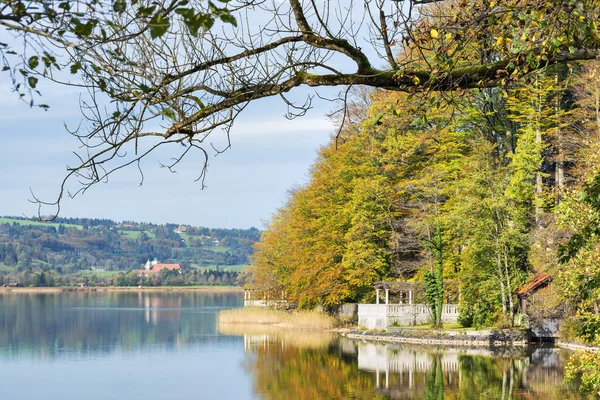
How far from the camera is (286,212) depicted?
55969 millimetres

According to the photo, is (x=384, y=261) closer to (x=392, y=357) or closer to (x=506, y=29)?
(x=392, y=357)

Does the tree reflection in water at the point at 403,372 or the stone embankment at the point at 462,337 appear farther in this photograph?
the stone embankment at the point at 462,337

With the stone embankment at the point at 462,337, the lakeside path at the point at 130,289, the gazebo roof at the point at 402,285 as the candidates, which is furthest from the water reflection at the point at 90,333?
the lakeside path at the point at 130,289

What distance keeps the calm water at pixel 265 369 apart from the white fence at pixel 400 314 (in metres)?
2.10

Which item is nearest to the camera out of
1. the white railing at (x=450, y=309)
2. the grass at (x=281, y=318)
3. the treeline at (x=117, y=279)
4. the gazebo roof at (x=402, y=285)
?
the gazebo roof at (x=402, y=285)

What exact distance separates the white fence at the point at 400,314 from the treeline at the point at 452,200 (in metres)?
1.22

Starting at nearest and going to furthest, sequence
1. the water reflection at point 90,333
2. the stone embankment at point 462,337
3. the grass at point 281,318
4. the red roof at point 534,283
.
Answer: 1. the red roof at point 534,283
2. the stone embankment at point 462,337
3. the water reflection at point 90,333
4. the grass at point 281,318

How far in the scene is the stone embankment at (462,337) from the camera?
1286 inches

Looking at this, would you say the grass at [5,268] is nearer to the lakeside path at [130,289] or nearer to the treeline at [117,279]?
the treeline at [117,279]

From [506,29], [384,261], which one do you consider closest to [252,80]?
[506,29]

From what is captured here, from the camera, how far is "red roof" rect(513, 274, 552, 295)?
31.8 metres

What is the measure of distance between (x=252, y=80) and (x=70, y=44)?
250cm

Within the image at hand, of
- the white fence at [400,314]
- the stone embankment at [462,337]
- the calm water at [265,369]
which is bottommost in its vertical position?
the calm water at [265,369]

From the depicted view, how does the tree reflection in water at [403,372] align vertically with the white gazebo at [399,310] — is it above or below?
below
